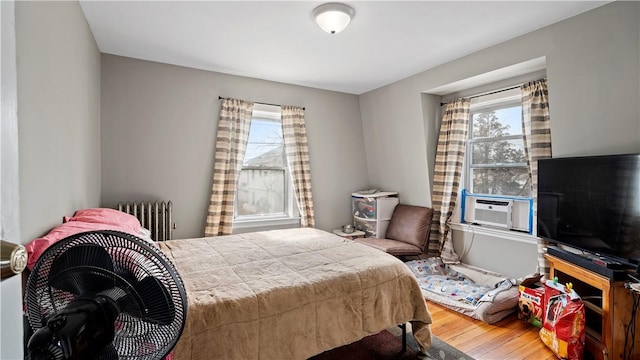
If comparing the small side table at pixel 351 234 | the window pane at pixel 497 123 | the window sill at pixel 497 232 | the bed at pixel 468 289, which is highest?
the window pane at pixel 497 123

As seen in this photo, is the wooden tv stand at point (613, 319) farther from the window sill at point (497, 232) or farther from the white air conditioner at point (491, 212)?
the white air conditioner at point (491, 212)

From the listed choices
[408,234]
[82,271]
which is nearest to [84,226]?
[82,271]

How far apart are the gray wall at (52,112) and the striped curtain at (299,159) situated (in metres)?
2.19

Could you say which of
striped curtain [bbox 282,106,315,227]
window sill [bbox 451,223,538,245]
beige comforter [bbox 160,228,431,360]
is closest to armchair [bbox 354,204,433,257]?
window sill [bbox 451,223,538,245]

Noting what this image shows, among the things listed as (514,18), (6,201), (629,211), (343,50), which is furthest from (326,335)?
(514,18)

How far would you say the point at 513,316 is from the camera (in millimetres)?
2664

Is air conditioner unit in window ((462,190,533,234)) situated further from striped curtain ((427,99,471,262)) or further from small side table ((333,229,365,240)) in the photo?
small side table ((333,229,365,240))

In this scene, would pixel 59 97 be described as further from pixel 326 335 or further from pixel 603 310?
pixel 603 310

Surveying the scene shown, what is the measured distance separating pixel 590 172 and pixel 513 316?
1.39 m

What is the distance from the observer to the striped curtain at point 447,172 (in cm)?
355

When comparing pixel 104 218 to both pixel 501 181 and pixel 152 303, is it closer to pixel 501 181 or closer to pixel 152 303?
pixel 152 303

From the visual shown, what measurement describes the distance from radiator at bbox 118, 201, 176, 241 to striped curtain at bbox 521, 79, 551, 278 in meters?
3.65

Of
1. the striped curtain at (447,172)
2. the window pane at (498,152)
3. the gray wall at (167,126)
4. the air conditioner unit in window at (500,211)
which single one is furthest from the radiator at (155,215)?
the window pane at (498,152)

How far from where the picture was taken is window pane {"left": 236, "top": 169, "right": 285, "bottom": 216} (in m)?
3.94
